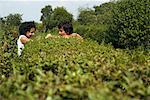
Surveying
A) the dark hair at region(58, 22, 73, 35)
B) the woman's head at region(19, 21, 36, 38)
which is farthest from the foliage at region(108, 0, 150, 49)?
the woman's head at region(19, 21, 36, 38)

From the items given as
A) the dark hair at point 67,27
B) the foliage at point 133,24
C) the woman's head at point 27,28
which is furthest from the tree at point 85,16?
the woman's head at point 27,28

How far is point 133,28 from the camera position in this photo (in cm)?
2166

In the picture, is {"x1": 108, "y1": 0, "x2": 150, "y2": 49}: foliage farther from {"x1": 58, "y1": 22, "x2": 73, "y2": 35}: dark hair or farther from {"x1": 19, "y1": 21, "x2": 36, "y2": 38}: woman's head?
{"x1": 19, "y1": 21, "x2": 36, "y2": 38}: woman's head

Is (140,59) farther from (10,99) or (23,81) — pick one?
(10,99)

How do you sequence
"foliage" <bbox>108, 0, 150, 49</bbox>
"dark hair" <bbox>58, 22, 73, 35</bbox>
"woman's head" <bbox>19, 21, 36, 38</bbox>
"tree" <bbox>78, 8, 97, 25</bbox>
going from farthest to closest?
"tree" <bbox>78, 8, 97, 25</bbox>
"foliage" <bbox>108, 0, 150, 49</bbox>
"dark hair" <bbox>58, 22, 73, 35</bbox>
"woman's head" <bbox>19, 21, 36, 38</bbox>

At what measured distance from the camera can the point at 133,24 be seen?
71.2ft

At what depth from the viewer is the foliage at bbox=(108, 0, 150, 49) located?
70.3 ft

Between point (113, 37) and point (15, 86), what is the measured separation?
19883 mm

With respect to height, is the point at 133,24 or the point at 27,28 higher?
the point at 133,24

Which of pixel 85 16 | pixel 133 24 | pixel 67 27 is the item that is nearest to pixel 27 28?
pixel 67 27

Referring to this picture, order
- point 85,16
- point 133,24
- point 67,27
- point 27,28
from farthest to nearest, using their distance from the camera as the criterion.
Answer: point 85,16 → point 133,24 → point 67,27 → point 27,28

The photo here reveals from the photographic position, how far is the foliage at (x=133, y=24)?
2142 centimetres

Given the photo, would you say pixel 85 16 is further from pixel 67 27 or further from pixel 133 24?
pixel 67 27

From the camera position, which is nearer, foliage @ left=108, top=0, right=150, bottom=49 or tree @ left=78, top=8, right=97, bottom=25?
foliage @ left=108, top=0, right=150, bottom=49
